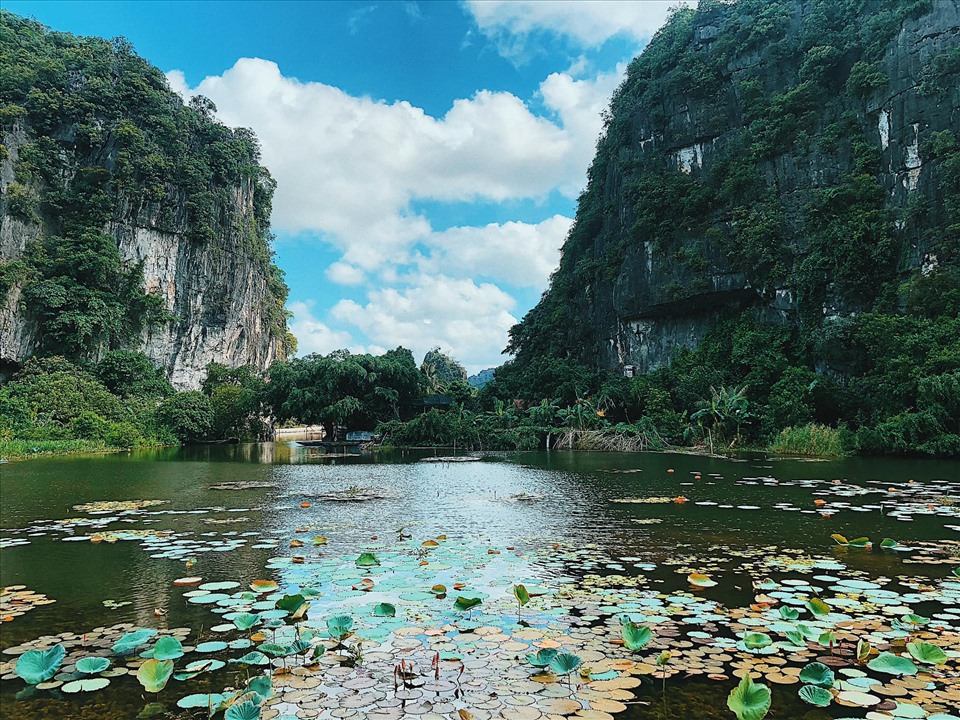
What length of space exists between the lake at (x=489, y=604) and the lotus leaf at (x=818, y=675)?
0.01 meters

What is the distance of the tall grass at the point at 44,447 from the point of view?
788 inches

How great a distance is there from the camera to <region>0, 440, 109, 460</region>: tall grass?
65.7 ft

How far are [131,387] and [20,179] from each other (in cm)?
1310

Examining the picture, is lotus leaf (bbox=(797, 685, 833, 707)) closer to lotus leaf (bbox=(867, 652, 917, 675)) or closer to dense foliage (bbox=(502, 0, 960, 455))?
lotus leaf (bbox=(867, 652, 917, 675))

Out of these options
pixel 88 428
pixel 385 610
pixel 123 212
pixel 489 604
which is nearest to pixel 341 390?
pixel 88 428

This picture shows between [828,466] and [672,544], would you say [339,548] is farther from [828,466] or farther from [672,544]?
[828,466]

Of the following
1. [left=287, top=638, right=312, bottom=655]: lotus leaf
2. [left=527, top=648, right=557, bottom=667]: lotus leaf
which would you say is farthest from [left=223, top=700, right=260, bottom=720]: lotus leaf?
[left=527, top=648, right=557, bottom=667]: lotus leaf

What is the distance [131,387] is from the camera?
103ft

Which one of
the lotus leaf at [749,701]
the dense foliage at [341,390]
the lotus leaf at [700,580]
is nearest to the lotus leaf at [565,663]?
the lotus leaf at [749,701]

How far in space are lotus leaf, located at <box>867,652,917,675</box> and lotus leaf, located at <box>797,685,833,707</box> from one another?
0.46 meters

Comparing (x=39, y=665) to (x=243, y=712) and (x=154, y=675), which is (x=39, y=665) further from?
(x=243, y=712)

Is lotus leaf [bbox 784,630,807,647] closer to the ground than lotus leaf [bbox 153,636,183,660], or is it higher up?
closer to the ground

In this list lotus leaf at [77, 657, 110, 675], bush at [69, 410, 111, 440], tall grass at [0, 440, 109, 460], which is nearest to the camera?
lotus leaf at [77, 657, 110, 675]

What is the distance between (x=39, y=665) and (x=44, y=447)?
2225 centimetres
